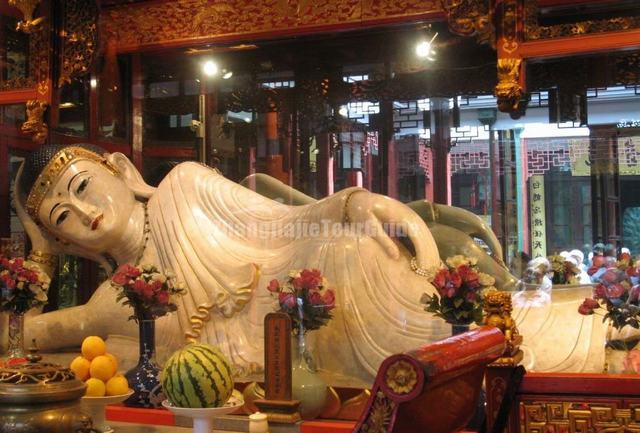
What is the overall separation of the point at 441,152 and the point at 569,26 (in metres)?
0.76

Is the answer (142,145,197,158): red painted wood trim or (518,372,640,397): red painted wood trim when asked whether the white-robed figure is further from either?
(518,372,640,397): red painted wood trim

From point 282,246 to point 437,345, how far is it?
241 cm

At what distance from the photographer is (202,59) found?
4.71 meters

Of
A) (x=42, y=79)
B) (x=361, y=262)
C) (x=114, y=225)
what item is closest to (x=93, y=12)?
(x=42, y=79)

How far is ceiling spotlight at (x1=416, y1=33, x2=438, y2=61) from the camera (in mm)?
4195

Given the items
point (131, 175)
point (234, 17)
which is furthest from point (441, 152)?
point (131, 175)

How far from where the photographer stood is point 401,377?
5.16ft

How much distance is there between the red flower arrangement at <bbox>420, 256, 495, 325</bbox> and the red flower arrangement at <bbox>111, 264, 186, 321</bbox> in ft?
3.56

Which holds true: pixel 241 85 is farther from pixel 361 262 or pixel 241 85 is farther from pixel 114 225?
pixel 361 262

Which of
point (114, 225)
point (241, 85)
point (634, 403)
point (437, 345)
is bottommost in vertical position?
point (634, 403)

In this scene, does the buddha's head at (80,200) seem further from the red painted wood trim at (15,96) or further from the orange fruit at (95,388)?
the orange fruit at (95,388)

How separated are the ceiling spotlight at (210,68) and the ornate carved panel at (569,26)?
1.62m

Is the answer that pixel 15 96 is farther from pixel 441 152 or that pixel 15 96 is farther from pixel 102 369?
pixel 102 369

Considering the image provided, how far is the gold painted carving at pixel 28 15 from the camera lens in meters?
4.72
